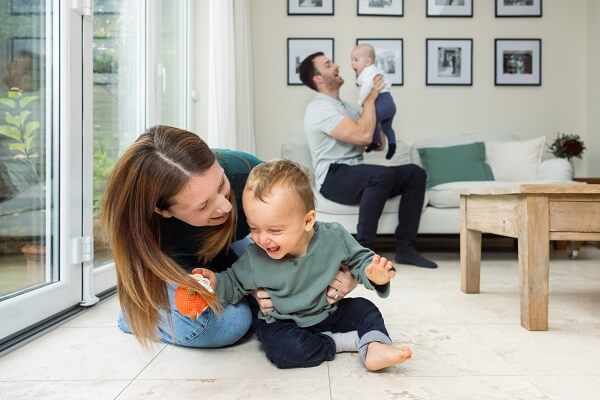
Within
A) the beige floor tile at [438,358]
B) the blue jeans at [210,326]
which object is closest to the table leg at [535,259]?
the beige floor tile at [438,358]

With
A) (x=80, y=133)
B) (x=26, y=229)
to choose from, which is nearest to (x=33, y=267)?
(x=26, y=229)

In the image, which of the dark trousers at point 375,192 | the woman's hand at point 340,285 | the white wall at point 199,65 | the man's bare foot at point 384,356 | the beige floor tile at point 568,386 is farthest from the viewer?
the white wall at point 199,65

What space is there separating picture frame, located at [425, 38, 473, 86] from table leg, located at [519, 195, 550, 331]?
9.95 feet

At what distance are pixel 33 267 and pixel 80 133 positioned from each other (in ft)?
1.57

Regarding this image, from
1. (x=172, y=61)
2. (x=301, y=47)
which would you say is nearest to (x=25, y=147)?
(x=172, y=61)

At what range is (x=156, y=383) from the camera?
121 cm

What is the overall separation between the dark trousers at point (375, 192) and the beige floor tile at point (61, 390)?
2064 millimetres

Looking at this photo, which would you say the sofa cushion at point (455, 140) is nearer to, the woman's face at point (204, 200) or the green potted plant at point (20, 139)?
the green potted plant at point (20, 139)

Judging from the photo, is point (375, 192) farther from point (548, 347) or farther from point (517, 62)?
point (517, 62)

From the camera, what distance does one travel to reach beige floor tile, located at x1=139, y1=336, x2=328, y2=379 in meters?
1.26

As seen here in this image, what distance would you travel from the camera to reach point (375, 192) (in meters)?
3.11

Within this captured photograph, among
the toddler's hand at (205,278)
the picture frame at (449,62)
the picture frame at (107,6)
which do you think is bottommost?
the toddler's hand at (205,278)

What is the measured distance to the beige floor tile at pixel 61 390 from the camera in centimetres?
114

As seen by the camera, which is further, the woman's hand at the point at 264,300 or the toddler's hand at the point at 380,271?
the woman's hand at the point at 264,300
